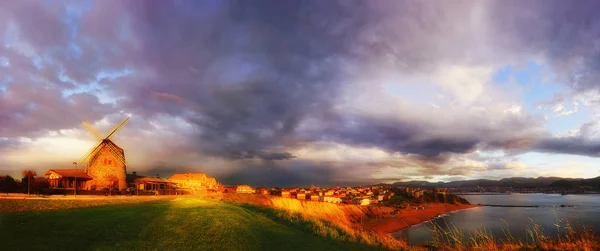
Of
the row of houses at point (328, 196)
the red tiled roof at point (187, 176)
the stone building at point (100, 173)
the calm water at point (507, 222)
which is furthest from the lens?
the red tiled roof at point (187, 176)

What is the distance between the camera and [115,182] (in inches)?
2463

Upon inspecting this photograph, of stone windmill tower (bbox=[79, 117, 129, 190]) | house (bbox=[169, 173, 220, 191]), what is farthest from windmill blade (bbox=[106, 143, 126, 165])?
house (bbox=[169, 173, 220, 191])

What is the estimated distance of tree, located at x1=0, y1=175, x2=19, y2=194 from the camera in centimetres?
4216

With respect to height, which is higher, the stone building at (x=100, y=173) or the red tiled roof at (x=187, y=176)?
the stone building at (x=100, y=173)

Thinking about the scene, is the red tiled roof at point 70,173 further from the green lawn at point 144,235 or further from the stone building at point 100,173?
the green lawn at point 144,235

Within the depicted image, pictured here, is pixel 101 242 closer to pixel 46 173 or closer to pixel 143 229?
pixel 143 229

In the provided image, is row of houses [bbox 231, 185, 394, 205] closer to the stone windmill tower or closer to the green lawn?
the stone windmill tower

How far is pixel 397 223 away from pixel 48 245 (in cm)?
5506

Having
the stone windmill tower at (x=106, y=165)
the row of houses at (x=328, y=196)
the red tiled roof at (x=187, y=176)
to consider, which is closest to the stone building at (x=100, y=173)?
the stone windmill tower at (x=106, y=165)

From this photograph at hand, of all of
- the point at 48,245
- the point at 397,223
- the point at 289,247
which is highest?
the point at 48,245

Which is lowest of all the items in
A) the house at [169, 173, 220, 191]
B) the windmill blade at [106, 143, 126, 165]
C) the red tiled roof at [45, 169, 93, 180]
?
the house at [169, 173, 220, 191]

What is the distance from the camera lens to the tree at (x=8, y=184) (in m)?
42.2

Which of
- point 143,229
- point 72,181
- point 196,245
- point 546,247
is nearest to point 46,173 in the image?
point 72,181

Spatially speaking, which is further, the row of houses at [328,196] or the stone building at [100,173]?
the row of houses at [328,196]
